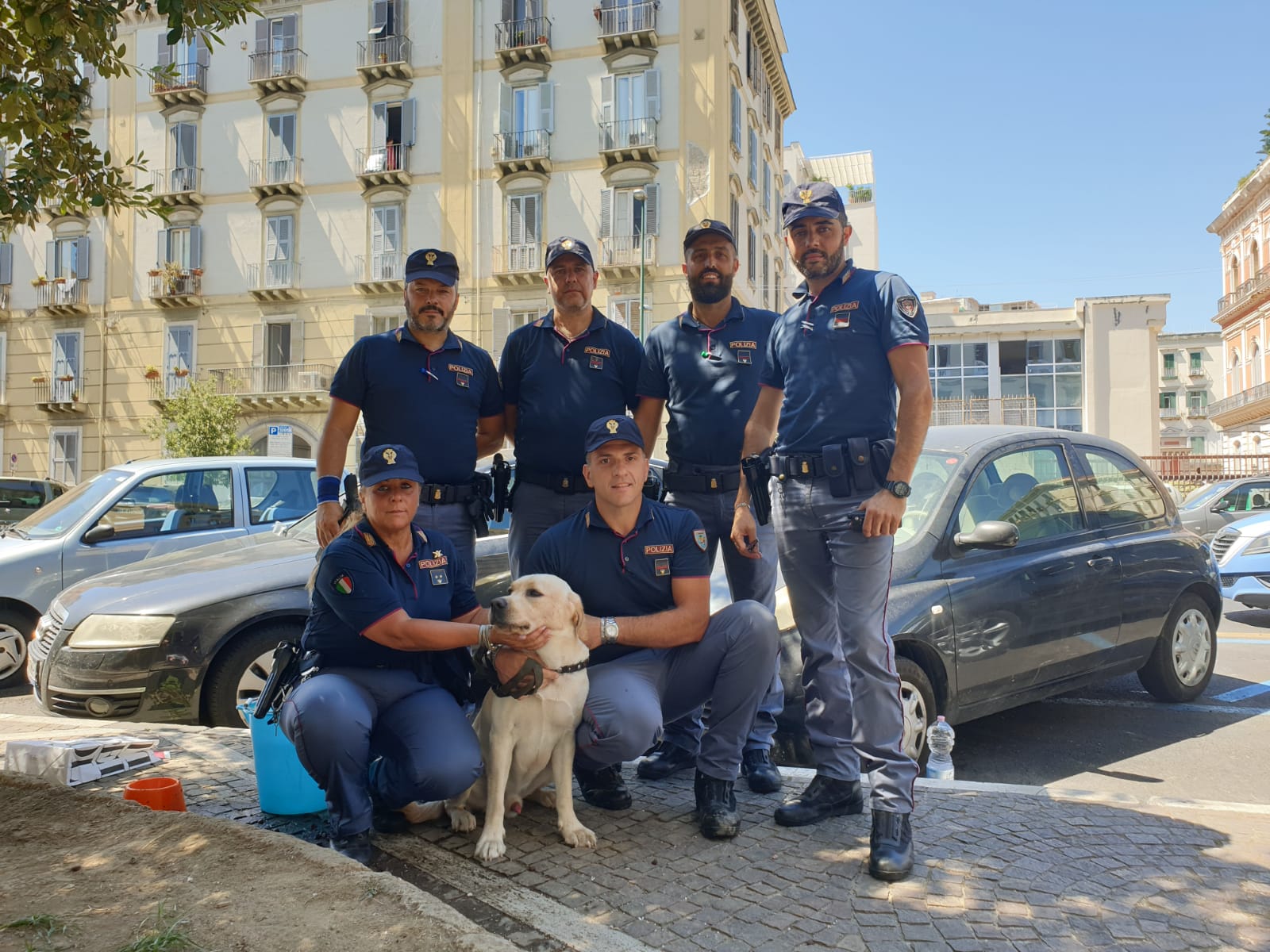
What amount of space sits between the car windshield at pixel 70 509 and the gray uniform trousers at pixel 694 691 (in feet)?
18.6

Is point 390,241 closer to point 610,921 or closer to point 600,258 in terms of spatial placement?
point 600,258

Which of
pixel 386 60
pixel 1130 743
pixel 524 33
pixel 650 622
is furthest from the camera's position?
pixel 386 60

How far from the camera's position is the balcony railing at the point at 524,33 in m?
27.6

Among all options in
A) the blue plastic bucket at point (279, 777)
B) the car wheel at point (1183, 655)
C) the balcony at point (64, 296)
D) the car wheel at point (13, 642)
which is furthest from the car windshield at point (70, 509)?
the balcony at point (64, 296)

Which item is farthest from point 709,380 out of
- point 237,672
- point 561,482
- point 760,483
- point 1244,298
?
point 1244,298

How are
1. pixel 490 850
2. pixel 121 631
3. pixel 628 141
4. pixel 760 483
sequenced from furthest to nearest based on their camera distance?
1. pixel 628 141
2. pixel 121 631
3. pixel 760 483
4. pixel 490 850

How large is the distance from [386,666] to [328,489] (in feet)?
3.20

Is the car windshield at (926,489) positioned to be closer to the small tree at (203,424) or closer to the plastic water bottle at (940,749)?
the plastic water bottle at (940,749)

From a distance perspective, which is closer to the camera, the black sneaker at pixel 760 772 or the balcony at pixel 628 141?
A: the black sneaker at pixel 760 772

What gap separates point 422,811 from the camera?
363cm

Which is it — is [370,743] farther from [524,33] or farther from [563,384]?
[524,33]

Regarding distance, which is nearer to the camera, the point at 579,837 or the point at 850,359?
the point at 579,837

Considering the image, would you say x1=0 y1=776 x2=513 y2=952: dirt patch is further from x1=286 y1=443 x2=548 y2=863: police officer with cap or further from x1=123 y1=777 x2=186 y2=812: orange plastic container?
x1=286 y1=443 x2=548 y2=863: police officer with cap

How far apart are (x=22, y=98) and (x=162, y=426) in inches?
1099
